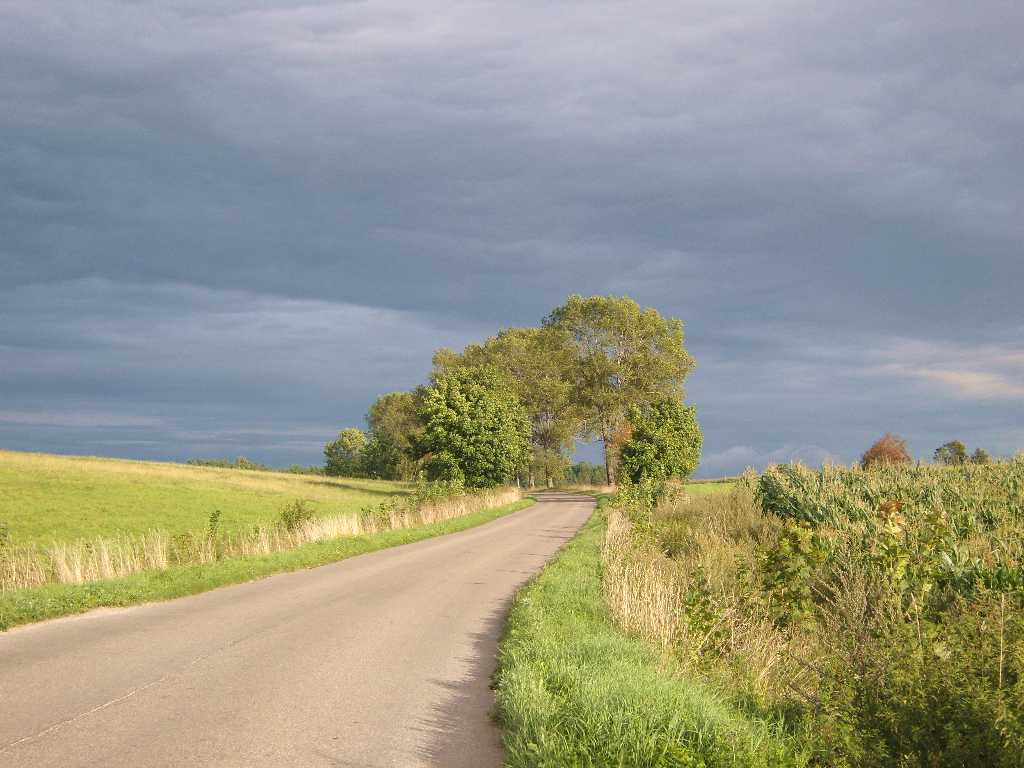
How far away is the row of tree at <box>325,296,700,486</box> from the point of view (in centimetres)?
4834

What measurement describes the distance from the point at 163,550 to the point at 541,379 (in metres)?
61.9

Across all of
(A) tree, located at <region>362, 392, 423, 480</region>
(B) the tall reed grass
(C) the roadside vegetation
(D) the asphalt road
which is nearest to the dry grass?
(C) the roadside vegetation

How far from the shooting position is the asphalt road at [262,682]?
6168 mm

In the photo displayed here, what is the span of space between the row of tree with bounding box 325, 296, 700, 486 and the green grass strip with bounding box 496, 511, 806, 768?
3342 cm

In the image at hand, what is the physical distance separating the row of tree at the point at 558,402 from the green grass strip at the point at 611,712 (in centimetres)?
3342

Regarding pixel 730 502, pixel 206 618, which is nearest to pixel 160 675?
pixel 206 618

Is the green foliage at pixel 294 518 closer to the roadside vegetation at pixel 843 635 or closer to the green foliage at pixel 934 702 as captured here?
the roadside vegetation at pixel 843 635

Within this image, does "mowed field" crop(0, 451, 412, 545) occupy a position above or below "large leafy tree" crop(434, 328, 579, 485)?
below

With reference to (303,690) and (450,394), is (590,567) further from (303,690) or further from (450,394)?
(450,394)

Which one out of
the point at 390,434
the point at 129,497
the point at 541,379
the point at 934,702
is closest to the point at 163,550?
the point at 934,702

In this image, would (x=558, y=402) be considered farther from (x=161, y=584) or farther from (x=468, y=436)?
(x=161, y=584)

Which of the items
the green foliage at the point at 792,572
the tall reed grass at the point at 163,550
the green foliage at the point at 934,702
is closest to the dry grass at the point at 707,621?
the green foliage at the point at 792,572

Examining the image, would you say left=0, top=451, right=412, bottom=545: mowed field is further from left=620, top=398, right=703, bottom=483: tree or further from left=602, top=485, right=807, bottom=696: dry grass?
left=602, top=485, right=807, bottom=696: dry grass

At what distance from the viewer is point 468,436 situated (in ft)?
160
